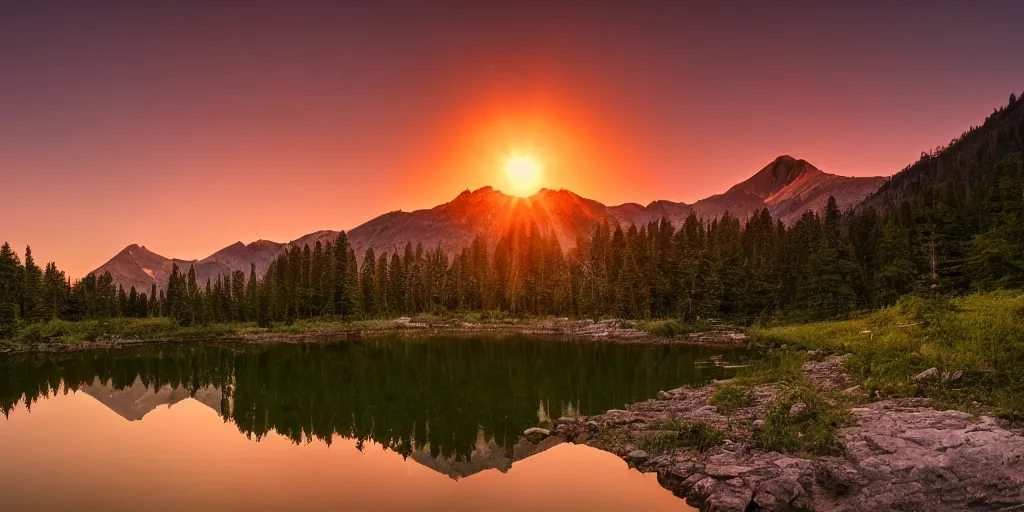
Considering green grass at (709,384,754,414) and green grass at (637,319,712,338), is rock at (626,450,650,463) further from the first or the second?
green grass at (637,319,712,338)

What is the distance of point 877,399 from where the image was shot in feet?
74.3

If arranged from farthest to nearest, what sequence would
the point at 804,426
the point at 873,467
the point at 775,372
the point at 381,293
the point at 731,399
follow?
1. the point at 381,293
2. the point at 775,372
3. the point at 731,399
4. the point at 804,426
5. the point at 873,467

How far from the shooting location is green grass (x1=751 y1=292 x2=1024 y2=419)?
67.0 ft

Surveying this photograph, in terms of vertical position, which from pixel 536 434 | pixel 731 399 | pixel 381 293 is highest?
pixel 381 293

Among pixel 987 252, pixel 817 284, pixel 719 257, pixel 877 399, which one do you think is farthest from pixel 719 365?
pixel 719 257

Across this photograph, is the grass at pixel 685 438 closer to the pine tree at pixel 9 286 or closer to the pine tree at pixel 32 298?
the pine tree at pixel 9 286

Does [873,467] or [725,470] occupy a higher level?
[873,467]

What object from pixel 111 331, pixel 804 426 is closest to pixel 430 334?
pixel 111 331

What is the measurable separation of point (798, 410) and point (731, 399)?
15.8 ft

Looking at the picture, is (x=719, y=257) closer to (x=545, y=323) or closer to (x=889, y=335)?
(x=545, y=323)

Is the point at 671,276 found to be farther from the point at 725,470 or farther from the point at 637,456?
the point at 725,470

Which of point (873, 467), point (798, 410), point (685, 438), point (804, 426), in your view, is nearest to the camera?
point (873, 467)

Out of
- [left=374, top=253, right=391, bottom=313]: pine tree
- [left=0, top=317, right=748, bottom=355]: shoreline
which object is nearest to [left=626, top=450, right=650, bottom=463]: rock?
[left=0, top=317, right=748, bottom=355]: shoreline

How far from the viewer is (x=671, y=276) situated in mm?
104250
